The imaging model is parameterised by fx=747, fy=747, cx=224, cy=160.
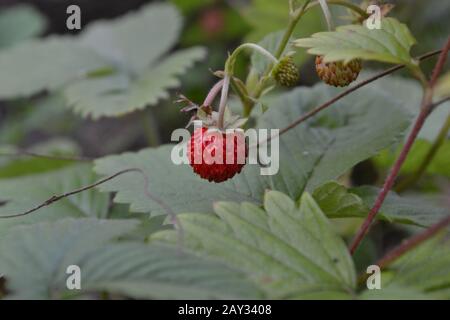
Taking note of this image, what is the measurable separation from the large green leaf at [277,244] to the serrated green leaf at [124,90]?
33.8 inches

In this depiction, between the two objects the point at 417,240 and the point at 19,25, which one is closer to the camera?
the point at 417,240

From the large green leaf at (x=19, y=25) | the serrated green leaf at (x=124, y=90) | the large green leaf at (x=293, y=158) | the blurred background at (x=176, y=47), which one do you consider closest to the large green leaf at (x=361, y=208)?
the large green leaf at (x=293, y=158)

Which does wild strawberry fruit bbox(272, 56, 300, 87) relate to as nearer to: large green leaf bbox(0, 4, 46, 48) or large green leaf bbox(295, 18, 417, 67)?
large green leaf bbox(295, 18, 417, 67)

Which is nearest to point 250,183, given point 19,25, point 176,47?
point 176,47

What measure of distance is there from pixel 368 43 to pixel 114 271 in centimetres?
46

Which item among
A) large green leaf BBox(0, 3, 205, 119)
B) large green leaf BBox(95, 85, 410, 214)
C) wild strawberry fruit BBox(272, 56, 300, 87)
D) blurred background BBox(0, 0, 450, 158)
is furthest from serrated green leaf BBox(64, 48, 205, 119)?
wild strawberry fruit BBox(272, 56, 300, 87)

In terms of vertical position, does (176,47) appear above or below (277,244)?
above

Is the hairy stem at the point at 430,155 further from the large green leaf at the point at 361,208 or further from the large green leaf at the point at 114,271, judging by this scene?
the large green leaf at the point at 114,271

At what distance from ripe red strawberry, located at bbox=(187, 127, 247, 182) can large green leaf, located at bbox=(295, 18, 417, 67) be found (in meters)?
0.17

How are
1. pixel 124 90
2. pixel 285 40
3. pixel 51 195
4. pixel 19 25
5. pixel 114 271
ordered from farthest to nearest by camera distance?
pixel 19 25 < pixel 124 90 < pixel 51 195 < pixel 285 40 < pixel 114 271

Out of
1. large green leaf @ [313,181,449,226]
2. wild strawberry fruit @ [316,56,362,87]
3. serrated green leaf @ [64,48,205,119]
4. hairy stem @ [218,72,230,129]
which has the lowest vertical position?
large green leaf @ [313,181,449,226]

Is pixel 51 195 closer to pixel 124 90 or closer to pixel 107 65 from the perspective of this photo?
pixel 124 90

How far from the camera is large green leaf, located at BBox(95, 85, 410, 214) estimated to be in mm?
1203

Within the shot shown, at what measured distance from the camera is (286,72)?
3.61 ft
